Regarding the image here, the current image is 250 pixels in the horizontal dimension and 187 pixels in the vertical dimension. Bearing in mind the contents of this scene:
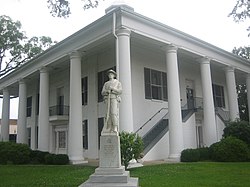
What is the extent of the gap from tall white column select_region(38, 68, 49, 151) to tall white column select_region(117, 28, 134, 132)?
7.97 m

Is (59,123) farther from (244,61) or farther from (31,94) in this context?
(244,61)

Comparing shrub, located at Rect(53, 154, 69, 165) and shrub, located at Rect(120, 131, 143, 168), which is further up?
shrub, located at Rect(120, 131, 143, 168)

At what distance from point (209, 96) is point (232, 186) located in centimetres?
1088

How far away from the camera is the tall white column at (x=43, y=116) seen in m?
19.7

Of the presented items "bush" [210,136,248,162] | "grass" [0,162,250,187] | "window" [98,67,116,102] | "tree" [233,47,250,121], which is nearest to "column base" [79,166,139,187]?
"grass" [0,162,250,187]

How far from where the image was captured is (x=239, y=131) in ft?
57.1

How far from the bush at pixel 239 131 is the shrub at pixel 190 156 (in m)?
3.36

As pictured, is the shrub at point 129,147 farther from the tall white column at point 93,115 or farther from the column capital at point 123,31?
the tall white column at point 93,115

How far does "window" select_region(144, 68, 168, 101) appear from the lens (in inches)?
776

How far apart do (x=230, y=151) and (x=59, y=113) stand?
13.4 meters

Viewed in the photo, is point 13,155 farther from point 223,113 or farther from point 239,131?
point 223,113

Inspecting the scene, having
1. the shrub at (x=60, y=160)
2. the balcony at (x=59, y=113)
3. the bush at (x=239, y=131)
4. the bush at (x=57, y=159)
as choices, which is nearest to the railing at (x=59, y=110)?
the balcony at (x=59, y=113)

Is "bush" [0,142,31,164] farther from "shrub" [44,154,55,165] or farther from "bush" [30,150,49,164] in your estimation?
"shrub" [44,154,55,165]

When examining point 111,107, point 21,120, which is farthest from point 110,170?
point 21,120
